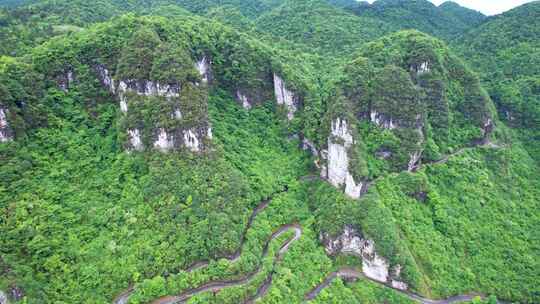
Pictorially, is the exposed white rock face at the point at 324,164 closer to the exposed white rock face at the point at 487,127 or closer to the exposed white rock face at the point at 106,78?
the exposed white rock face at the point at 487,127

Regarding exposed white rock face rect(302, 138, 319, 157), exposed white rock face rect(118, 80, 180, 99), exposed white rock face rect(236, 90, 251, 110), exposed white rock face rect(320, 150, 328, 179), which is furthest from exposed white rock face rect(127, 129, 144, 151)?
exposed white rock face rect(320, 150, 328, 179)

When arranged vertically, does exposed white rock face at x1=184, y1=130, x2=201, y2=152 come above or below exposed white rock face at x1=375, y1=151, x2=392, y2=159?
above

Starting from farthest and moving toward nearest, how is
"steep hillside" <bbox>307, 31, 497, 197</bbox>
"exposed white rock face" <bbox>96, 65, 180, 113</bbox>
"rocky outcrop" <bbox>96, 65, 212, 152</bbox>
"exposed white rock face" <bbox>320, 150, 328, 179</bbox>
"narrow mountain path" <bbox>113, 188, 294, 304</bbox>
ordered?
"exposed white rock face" <bbox>320, 150, 328, 179</bbox> → "steep hillside" <bbox>307, 31, 497, 197</bbox> → "exposed white rock face" <bbox>96, 65, 180, 113</bbox> → "rocky outcrop" <bbox>96, 65, 212, 152</bbox> → "narrow mountain path" <bbox>113, 188, 294, 304</bbox>

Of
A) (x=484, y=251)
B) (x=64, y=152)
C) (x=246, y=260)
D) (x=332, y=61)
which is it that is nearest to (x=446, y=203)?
(x=484, y=251)

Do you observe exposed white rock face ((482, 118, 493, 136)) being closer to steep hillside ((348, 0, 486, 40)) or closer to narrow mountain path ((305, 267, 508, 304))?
narrow mountain path ((305, 267, 508, 304))

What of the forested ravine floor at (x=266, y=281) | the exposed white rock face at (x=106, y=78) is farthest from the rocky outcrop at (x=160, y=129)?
the forested ravine floor at (x=266, y=281)

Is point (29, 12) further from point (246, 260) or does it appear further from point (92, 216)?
point (246, 260)

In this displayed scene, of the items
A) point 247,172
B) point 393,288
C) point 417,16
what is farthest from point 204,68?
point 417,16
